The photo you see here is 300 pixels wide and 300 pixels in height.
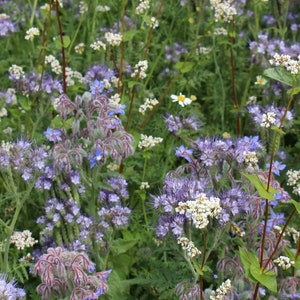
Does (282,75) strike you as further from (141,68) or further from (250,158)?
(141,68)

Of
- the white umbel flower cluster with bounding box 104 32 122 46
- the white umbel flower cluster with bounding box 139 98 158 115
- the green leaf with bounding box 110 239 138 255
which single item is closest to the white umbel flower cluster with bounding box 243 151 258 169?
the green leaf with bounding box 110 239 138 255

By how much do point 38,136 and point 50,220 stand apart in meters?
0.91

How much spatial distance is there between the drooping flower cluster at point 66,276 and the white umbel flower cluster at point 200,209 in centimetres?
46

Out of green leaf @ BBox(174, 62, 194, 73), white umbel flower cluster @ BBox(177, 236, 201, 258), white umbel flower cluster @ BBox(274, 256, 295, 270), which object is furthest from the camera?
green leaf @ BBox(174, 62, 194, 73)

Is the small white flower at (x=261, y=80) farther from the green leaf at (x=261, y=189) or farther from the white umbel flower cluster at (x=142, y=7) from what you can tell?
the green leaf at (x=261, y=189)

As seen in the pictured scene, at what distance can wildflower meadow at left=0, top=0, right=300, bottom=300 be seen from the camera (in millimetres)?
3383

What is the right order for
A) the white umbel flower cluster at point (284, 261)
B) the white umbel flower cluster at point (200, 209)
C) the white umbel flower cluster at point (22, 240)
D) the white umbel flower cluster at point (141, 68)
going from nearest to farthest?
the white umbel flower cluster at point (200, 209)
the white umbel flower cluster at point (284, 261)
the white umbel flower cluster at point (22, 240)
the white umbel flower cluster at point (141, 68)

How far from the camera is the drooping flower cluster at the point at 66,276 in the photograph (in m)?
3.12

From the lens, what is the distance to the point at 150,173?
4.67 metres

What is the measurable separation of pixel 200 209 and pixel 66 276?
62 cm

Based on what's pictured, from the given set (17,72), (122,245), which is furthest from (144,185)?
(17,72)

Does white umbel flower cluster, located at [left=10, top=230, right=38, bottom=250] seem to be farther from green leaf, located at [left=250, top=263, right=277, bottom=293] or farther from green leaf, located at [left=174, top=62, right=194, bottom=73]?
green leaf, located at [left=174, top=62, right=194, bottom=73]

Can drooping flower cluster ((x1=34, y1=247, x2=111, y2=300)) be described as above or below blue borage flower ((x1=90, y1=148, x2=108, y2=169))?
below

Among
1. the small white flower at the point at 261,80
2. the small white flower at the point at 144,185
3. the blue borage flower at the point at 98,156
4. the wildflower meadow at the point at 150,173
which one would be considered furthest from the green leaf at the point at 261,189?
the small white flower at the point at 261,80
